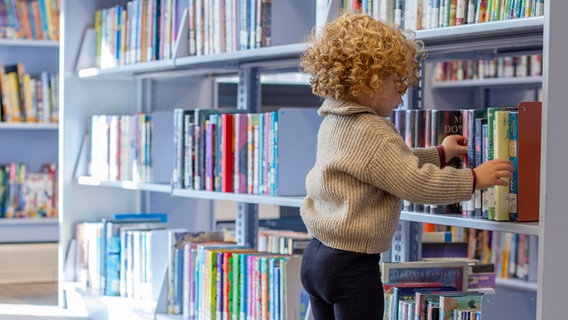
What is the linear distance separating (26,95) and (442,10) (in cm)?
343

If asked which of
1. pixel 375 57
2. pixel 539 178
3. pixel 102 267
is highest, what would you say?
pixel 375 57

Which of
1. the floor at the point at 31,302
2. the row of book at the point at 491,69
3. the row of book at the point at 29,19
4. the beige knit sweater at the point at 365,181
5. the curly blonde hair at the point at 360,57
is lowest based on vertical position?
the floor at the point at 31,302

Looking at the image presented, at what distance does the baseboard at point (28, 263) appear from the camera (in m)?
5.35

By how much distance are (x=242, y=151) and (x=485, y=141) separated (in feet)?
3.45

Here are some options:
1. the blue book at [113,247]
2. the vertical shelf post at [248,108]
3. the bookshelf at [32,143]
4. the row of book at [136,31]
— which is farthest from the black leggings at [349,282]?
the bookshelf at [32,143]

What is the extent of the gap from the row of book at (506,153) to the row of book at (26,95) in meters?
3.49

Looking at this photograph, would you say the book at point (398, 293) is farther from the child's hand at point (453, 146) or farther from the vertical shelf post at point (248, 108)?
the vertical shelf post at point (248, 108)

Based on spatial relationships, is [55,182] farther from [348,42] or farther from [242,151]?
[348,42]

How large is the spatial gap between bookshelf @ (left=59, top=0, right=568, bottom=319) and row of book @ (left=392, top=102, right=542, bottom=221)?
4cm

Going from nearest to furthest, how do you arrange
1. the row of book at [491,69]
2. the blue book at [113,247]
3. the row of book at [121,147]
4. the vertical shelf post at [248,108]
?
the vertical shelf post at [248,108] → the row of book at [121,147] → the blue book at [113,247] → the row of book at [491,69]

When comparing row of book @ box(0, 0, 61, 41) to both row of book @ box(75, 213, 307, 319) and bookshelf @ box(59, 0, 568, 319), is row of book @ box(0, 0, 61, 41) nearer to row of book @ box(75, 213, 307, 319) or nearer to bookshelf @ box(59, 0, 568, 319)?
bookshelf @ box(59, 0, 568, 319)

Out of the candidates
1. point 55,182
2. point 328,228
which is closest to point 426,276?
point 328,228

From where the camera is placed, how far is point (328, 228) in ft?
6.86

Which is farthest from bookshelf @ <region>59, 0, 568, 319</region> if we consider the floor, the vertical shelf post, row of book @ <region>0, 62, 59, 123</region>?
row of book @ <region>0, 62, 59, 123</region>
